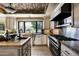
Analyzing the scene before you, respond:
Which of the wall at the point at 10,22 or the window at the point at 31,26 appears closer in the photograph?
the wall at the point at 10,22

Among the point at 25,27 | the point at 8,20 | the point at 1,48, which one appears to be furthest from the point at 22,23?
the point at 1,48

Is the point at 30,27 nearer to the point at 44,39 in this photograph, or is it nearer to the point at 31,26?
the point at 31,26

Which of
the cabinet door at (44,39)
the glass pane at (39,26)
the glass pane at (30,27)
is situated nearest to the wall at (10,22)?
the glass pane at (30,27)

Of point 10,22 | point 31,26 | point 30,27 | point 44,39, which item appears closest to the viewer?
point 10,22

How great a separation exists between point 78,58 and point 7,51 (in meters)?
1.38

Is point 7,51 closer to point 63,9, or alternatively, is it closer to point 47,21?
point 63,9

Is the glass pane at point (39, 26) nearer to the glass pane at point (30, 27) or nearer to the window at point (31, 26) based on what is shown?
the window at point (31, 26)

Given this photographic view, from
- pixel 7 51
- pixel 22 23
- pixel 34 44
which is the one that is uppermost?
pixel 22 23

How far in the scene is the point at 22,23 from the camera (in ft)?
31.1

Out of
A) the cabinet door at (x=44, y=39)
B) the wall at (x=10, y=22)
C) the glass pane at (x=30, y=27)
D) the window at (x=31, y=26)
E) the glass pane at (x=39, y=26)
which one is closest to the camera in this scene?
the wall at (x=10, y=22)

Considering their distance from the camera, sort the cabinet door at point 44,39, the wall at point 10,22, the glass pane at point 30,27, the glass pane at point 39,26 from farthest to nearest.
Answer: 1. the glass pane at point 39,26
2. the glass pane at point 30,27
3. the cabinet door at point 44,39
4. the wall at point 10,22

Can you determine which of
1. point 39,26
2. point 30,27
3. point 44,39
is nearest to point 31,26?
point 30,27

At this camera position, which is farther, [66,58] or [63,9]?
[63,9]

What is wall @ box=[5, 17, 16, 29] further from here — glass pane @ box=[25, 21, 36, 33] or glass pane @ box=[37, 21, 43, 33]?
glass pane @ box=[37, 21, 43, 33]
